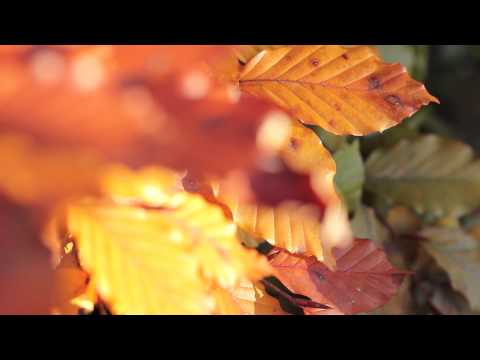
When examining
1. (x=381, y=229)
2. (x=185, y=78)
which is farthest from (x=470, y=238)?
(x=185, y=78)

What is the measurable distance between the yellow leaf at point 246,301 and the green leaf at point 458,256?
1.42ft

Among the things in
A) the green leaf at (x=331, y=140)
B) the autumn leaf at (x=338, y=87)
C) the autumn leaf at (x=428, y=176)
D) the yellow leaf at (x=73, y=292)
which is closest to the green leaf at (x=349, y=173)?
the green leaf at (x=331, y=140)

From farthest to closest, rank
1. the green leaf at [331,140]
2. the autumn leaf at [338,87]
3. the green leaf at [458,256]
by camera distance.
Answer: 1. the green leaf at [458,256]
2. the green leaf at [331,140]
3. the autumn leaf at [338,87]

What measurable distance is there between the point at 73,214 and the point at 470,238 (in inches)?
29.7

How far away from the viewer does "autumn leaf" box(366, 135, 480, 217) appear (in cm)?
95

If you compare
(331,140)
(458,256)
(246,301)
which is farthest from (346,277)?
(458,256)

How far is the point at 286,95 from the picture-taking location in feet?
1.87

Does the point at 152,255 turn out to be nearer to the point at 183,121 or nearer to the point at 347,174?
the point at 183,121

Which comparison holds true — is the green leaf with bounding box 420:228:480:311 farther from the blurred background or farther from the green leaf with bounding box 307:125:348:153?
the blurred background

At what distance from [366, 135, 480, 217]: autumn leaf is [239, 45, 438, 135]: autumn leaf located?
1.21ft

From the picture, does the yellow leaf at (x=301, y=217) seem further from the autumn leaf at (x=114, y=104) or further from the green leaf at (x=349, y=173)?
the green leaf at (x=349, y=173)

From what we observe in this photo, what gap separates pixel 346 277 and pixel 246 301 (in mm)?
122

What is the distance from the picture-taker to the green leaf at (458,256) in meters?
0.93

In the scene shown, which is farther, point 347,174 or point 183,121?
point 347,174
